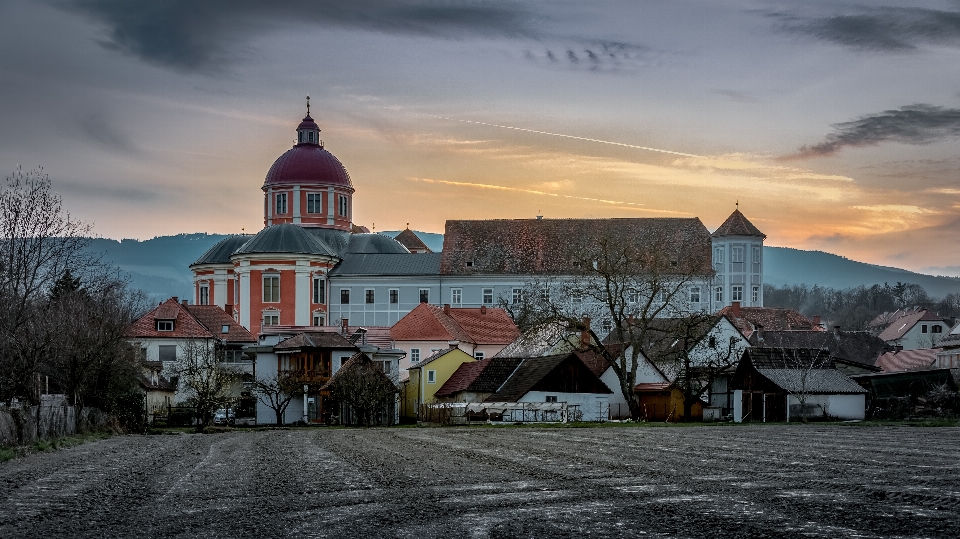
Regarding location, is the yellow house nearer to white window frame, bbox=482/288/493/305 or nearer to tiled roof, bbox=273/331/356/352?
tiled roof, bbox=273/331/356/352

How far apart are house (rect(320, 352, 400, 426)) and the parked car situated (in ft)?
20.4

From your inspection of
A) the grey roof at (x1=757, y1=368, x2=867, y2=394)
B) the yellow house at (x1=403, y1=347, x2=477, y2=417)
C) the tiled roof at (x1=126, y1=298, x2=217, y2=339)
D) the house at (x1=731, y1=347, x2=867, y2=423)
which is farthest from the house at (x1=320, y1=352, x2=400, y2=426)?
the tiled roof at (x1=126, y1=298, x2=217, y2=339)

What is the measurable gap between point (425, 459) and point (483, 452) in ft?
7.65

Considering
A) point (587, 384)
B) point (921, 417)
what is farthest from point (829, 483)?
point (587, 384)

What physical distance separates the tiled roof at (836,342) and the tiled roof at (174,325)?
1426 inches

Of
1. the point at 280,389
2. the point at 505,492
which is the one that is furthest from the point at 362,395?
the point at 505,492

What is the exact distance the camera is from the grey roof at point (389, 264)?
350 ft

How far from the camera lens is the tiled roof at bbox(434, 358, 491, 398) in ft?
204

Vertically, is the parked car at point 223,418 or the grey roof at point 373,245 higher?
the grey roof at point 373,245

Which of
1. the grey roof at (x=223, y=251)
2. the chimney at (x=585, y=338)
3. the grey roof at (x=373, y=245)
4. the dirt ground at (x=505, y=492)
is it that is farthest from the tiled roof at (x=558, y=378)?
the grey roof at (x=223, y=251)

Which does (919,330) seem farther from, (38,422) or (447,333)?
(38,422)

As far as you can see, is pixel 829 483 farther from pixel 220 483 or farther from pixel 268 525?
pixel 220 483

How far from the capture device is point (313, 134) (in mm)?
116875

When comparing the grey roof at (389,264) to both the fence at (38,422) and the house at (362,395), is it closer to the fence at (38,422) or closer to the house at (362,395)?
the house at (362,395)
